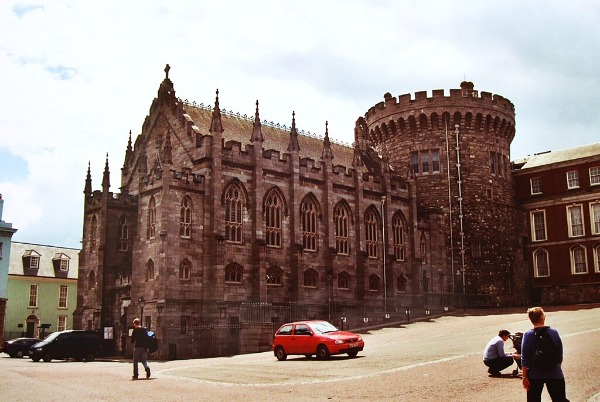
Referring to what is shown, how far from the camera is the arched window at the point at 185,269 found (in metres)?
40.1

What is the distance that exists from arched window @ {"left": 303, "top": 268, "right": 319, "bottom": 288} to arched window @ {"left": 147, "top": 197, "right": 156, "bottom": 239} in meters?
11.0

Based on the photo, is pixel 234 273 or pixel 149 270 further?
pixel 234 273

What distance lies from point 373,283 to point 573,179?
19741 millimetres

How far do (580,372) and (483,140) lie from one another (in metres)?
41.5

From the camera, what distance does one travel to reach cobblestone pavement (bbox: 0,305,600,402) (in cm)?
1566

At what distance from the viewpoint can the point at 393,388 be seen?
647 inches

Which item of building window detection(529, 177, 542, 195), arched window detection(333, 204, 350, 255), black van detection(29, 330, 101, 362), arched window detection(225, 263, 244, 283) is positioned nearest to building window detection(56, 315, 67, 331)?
black van detection(29, 330, 101, 362)

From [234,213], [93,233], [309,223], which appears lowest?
[93,233]

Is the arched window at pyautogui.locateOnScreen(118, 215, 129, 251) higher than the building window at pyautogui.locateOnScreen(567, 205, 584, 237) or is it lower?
lower

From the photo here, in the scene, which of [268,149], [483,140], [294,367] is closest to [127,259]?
[268,149]

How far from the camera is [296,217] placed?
4591 cm

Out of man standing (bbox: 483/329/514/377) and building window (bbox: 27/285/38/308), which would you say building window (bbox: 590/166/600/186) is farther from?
building window (bbox: 27/285/38/308)

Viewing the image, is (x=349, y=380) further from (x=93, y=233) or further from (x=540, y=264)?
(x=540, y=264)

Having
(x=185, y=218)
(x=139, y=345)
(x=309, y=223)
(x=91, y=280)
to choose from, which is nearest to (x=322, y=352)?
(x=139, y=345)
